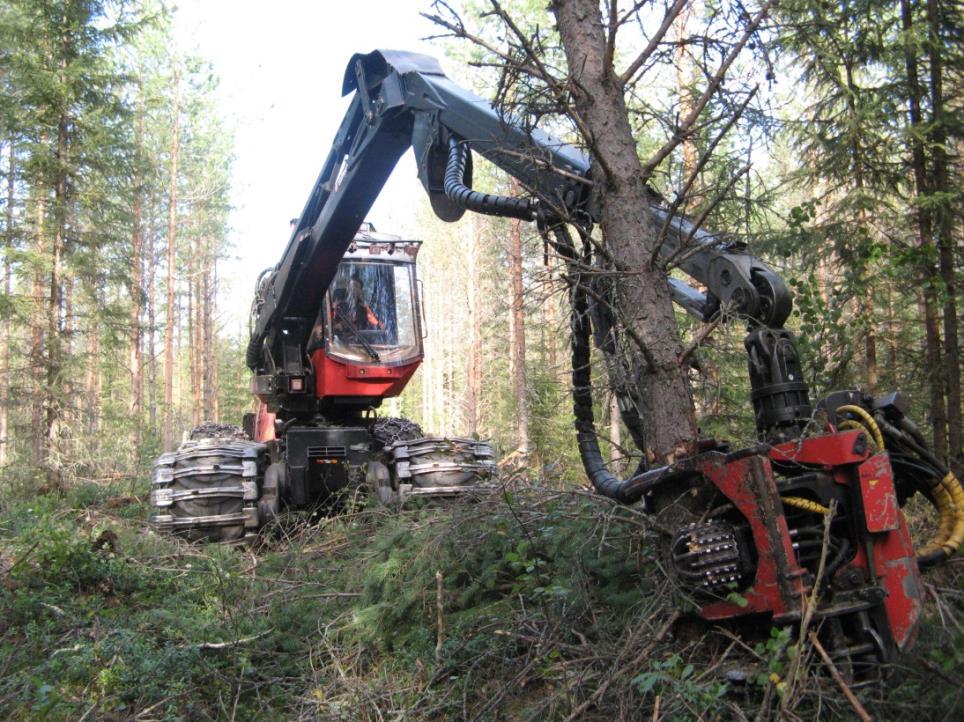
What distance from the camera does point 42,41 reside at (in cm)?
1400

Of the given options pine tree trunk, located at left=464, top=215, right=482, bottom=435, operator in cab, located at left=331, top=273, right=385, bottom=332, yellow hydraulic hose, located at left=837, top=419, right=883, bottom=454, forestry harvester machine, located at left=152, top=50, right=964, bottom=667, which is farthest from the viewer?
pine tree trunk, located at left=464, top=215, right=482, bottom=435

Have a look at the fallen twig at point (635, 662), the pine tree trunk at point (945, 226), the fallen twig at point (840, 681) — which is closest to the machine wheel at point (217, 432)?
the pine tree trunk at point (945, 226)

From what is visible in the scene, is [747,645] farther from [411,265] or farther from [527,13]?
[527,13]

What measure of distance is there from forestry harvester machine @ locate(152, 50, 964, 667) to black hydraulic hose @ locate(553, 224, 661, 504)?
13 millimetres

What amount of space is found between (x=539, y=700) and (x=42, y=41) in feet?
47.7

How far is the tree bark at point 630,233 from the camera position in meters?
4.16

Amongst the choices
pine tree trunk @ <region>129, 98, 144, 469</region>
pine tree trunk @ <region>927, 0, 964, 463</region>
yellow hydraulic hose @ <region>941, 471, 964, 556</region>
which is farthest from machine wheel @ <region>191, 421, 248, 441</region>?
yellow hydraulic hose @ <region>941, 471, 964, 556</region>

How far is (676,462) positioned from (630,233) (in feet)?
4.13

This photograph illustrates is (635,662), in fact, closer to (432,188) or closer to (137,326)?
(432,188)

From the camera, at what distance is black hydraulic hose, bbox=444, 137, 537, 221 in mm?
4883

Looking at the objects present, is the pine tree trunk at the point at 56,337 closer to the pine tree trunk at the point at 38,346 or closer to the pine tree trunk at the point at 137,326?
the pine tree trunk at the point at 38,346

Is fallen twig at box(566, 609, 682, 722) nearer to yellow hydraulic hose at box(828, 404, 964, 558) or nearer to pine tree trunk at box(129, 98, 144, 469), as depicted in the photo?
yellow hydraulic hose at box(828, 404, 964, 558)

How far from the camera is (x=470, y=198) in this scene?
5.26m

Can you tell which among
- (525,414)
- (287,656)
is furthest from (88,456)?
(287,656)
